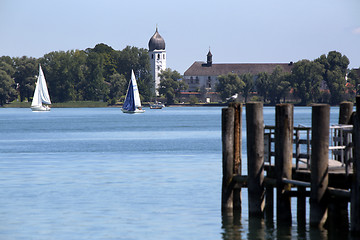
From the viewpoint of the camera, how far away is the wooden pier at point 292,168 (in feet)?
61.6

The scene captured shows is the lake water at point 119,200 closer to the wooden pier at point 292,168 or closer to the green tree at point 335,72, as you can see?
the wooden pier at point 292,168

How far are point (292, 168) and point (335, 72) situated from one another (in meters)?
172

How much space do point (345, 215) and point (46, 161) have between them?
27375 mm

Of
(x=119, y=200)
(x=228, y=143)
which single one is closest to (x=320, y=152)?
(x=228, y=143)

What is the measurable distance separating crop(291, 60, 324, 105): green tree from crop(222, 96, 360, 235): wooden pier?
6615 inches

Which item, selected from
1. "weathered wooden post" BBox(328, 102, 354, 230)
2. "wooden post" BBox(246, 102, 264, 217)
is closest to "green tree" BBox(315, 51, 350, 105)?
"weathered wooden post" BBox(328, 102, 354, 230)

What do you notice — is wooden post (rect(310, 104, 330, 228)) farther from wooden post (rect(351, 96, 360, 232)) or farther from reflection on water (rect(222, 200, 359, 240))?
reflection on water (rect(222, 200, 359, 240))

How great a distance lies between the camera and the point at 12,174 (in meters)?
38.3

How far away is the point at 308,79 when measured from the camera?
191250 millimetres

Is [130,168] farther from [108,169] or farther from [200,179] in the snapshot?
[200,179]

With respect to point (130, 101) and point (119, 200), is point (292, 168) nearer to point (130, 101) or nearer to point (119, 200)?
point (119, 200)

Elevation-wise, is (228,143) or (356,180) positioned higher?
(228,143)

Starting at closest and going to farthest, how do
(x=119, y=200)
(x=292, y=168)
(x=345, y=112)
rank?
(x=292, y=168)
(x=345, y=112)
(x=119, y=200)

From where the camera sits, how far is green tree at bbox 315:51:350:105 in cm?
18938
